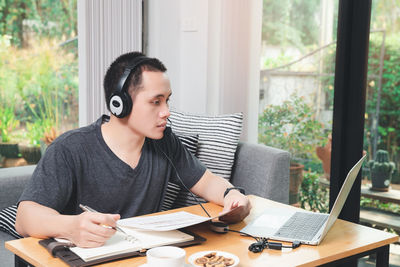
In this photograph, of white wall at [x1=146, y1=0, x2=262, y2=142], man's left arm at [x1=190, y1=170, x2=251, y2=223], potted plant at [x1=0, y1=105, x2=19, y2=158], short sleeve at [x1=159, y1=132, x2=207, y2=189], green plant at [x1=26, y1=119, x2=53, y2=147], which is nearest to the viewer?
man's left arm at [x1=190, y1=170, x2=251, y2=223]

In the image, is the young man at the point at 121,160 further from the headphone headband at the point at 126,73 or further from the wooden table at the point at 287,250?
the wooden table at the point at 287,250

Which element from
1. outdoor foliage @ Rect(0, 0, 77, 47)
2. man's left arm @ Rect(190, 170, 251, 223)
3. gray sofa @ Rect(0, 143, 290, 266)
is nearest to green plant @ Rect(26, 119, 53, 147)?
outdoor foliage @ Rect(0, 0, 77, 47)

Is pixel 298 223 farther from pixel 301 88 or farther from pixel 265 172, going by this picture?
pixel 301 88

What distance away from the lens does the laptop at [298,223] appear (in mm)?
1290

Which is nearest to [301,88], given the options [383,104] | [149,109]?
[383,104]

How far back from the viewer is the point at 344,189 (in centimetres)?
128

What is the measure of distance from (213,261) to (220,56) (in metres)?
1.95

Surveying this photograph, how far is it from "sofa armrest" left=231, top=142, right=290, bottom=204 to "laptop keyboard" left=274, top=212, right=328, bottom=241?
1.87 feet

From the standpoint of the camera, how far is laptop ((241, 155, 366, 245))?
1.29 m

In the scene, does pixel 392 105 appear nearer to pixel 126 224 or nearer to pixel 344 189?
pixel 344 189

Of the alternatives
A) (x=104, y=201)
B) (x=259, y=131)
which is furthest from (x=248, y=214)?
(x=259, y=131)

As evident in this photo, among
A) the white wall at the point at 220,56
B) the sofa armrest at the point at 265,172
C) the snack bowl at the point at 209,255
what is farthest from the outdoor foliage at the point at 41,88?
the snack bowl at the point at 209,255

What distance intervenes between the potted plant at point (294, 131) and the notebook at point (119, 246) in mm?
1562

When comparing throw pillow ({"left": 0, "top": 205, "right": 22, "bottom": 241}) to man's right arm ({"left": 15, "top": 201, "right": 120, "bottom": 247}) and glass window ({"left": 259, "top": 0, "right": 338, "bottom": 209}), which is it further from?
glass window ({"left": 259, "top": 0, "right": 338, "bottom": 209})
